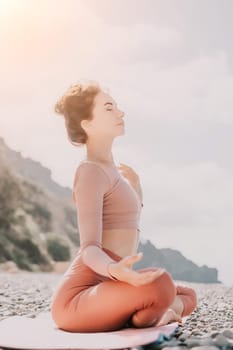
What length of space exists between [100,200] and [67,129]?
19.3 inches

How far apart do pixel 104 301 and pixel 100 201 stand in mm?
466

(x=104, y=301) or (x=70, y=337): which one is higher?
(x=104, y=301)

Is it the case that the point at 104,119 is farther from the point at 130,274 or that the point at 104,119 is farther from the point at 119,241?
the point at 130,274

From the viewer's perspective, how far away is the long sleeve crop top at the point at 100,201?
2.85 metres

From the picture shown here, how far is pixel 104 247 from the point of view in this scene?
296cm

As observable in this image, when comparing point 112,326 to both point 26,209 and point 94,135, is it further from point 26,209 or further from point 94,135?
point 26,209

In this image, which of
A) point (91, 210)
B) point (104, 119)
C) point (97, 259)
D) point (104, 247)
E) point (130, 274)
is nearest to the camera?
point (130, 274)

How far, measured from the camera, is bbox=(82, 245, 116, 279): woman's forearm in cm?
271

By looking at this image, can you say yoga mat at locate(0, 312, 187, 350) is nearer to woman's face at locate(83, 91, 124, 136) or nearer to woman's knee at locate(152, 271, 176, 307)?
woman's knee at locate(152, 271, 176, 307)

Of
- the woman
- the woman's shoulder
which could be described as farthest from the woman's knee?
the woman's shoulder

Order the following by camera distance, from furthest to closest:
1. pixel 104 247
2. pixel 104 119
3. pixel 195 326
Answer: pixel 195 326, pixel 104 119, pixel 104 247

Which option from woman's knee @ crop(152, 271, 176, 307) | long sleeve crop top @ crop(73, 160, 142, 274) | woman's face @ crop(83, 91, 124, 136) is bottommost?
woman's knee @ crop(152, 271, 176, 307)

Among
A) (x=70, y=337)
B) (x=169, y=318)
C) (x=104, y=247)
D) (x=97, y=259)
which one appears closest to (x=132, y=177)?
(x=104, y=247)

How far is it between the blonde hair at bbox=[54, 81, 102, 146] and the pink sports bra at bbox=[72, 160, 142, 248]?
188 mm
